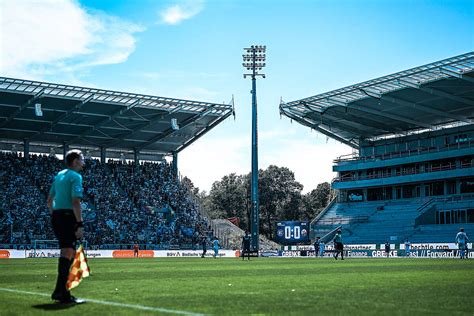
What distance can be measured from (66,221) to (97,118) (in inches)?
2091

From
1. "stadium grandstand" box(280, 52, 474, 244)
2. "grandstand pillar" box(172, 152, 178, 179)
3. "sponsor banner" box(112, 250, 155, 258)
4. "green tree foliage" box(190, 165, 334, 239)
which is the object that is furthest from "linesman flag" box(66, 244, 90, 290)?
"green tree foliage" box(190, 165, 334, 239)

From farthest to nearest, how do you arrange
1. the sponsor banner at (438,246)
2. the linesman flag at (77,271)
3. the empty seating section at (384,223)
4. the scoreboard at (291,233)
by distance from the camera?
the empty seating section at (384,223), the scoreboard at (291,233), the sponsor banner at (438,246), the linesman flag at (77,271)

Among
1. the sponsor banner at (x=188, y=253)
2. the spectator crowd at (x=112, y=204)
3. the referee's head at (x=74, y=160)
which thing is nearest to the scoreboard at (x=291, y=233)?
the sponsor banner at (x=188, y=253)

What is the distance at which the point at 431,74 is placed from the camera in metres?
54.7

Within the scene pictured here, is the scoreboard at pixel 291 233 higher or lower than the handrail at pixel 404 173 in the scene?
lower

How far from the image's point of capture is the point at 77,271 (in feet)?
31.6

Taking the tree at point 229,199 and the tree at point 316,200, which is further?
the tree at point 229,199

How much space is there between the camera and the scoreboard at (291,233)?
61.8 metres

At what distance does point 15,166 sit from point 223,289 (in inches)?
2135

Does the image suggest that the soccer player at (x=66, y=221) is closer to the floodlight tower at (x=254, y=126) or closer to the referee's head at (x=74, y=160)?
the referee's head at (x=74, y=160)

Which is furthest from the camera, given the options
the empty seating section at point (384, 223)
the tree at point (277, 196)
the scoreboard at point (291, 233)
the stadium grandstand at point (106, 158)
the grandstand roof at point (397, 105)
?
the tree at point (277, 196)

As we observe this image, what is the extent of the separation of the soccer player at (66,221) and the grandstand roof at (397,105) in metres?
45.3

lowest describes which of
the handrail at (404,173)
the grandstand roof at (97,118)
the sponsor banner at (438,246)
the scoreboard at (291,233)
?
the sponsor banner at (438,246)

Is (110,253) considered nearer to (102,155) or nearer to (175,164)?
(102,155)
